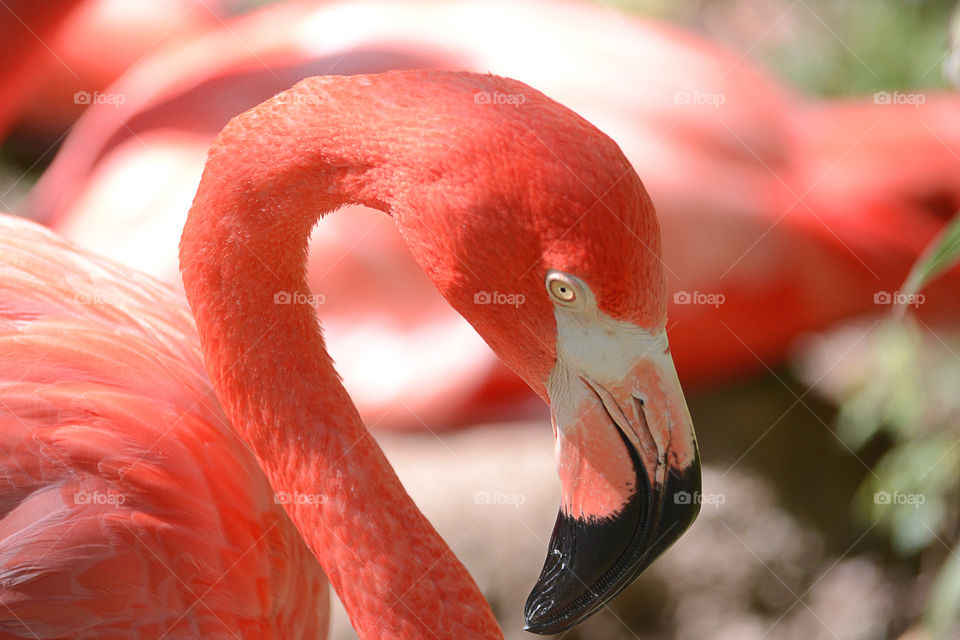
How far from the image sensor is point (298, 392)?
138 cm

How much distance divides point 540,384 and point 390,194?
1.09 ft

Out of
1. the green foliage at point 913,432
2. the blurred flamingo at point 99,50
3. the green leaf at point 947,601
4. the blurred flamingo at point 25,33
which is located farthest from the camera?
the blurred flamingo at point 99,50

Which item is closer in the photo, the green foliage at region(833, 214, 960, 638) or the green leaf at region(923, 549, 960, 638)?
the green leaf at region(923, 549, 960, 638)

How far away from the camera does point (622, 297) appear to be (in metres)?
1.14

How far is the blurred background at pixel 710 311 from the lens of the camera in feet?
8.79

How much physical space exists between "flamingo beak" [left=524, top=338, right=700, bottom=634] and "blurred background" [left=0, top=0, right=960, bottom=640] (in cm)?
142

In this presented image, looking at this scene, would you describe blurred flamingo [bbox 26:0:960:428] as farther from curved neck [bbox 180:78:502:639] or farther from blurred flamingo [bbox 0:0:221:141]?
curved neck [bbox 180:78:502:639]

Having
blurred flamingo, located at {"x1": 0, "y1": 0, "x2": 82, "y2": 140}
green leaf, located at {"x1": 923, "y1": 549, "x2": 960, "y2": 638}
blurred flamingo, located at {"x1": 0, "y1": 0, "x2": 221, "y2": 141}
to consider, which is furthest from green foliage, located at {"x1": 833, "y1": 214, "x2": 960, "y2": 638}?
blurred flamingo, located at {"x1": 0, "y1": 0, "x2": 221, "y2": 141}

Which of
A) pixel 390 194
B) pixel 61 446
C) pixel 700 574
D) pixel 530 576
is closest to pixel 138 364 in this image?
pixel 61 446

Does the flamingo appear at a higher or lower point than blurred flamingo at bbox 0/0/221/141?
lower

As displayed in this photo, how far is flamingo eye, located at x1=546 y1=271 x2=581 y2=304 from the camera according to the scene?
1133 millimetres

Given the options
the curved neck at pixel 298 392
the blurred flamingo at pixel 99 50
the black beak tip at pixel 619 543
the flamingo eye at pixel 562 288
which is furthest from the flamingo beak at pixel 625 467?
the blurred flamingo at pixel 99 50

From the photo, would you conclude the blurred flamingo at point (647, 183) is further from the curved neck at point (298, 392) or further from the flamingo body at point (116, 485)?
the curved neck at point (298, 392)

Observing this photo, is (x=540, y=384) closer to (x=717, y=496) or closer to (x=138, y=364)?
(x=138, y=364)
